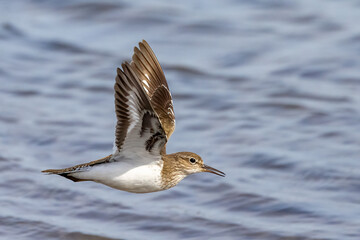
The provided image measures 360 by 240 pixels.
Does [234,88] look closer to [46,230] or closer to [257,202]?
[257,202]

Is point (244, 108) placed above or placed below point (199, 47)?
below

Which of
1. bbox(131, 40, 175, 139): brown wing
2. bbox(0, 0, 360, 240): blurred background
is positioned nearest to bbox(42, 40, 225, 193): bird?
bbox(131, 40, 175, 139): brown wing

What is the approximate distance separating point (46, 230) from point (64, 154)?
2188 mm

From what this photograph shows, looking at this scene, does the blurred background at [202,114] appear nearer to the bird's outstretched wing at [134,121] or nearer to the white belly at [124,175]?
the white belly at [124,175]

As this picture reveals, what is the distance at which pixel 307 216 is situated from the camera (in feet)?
31.1

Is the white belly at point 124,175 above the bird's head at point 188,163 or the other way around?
the other way around

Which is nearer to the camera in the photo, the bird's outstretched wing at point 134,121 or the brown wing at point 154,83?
the bird's outstretched wing at point 134,121

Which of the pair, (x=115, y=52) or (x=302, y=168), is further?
(x=115, y=52)

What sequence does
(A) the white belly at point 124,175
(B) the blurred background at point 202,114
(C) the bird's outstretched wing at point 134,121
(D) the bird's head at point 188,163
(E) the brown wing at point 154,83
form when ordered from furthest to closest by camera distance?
(B) the blurred background at point 202,114, (E) the brown wing at point 154,83, (D) the bird's head at point 188,163, (A) the white belly at point 124,175, (C) the bird's outstretched wing at point 134,121

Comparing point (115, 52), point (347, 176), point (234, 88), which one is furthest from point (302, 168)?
point (115, 52)

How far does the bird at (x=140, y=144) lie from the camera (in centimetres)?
661

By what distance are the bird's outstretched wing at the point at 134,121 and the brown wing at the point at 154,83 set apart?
897mm

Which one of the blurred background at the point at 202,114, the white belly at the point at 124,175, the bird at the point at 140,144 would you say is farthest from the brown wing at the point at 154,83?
the blurred background at the point at 202,114

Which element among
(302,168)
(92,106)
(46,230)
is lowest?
(46,230)
